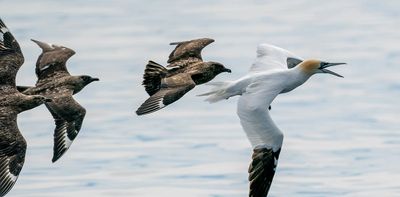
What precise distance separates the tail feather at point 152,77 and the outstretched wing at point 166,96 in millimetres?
417

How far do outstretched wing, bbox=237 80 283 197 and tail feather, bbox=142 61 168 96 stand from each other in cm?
319

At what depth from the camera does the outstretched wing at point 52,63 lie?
124 ft

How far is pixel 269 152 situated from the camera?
3294cm

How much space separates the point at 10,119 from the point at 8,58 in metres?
3.13

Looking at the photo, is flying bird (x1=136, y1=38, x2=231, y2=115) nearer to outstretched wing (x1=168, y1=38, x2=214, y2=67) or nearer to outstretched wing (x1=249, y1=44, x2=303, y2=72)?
outstretched wing (x1=168, y1=38, x2=214, y2=67)

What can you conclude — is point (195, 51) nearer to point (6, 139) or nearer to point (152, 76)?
point (152, 76)

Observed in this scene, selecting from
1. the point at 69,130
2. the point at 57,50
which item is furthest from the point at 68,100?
the point at 57,50

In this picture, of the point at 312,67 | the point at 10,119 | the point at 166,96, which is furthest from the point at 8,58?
the point at 312,67

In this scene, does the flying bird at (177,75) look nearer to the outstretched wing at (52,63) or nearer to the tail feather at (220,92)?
the tail feather at (220,92)

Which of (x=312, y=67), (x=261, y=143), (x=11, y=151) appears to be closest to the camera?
(x=261, y=143)

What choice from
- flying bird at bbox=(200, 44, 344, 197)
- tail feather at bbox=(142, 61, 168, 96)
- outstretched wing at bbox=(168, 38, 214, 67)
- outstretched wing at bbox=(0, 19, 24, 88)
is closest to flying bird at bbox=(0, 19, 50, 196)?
outstretched wing at bbox=(0, 19, 24, 88)

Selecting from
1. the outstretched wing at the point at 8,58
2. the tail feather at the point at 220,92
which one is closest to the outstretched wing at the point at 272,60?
the tail feather at the point at 220,92

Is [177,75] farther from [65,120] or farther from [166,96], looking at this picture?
[65,120]

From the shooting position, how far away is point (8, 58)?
3709 centimetres
